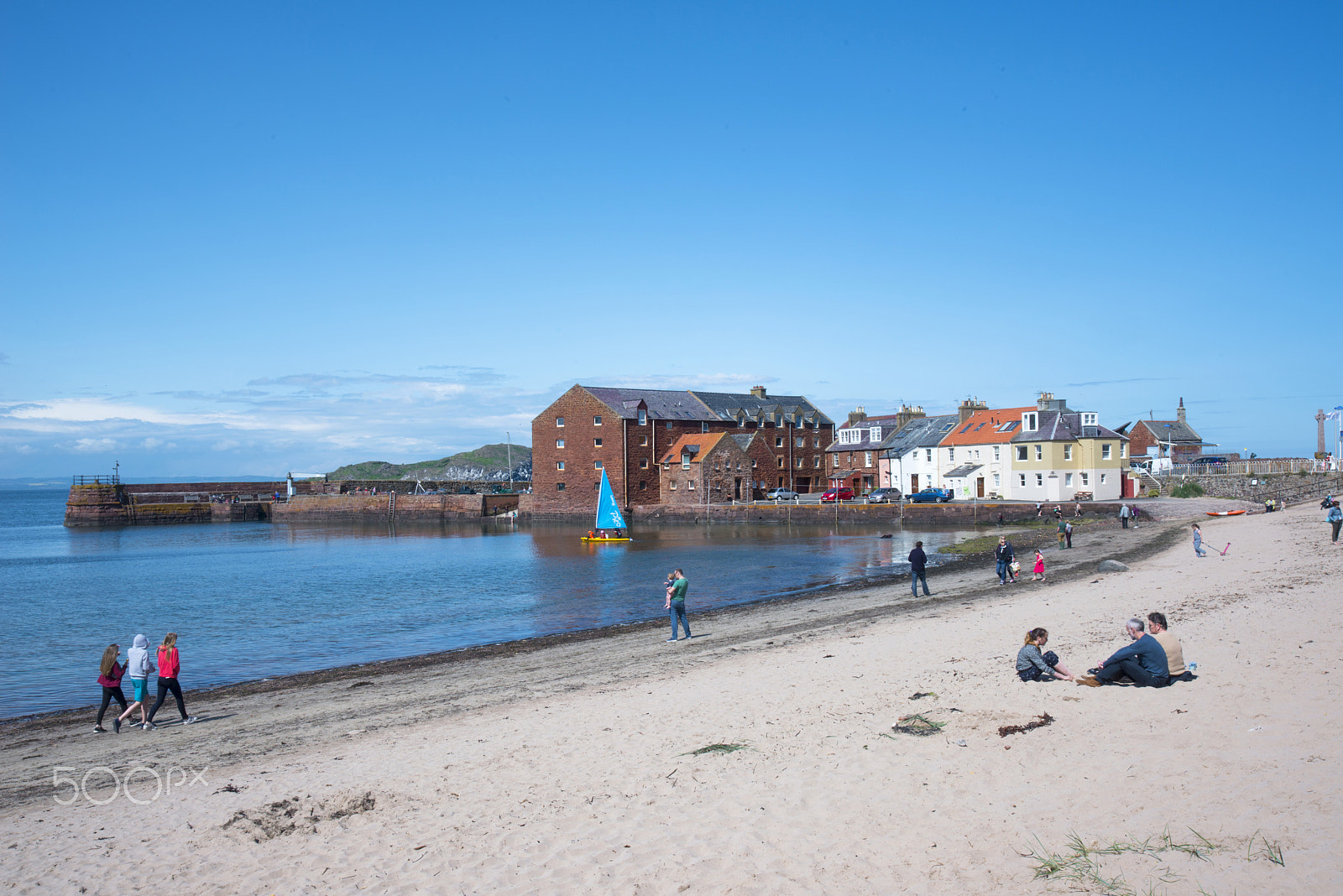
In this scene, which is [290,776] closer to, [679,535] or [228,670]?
[228,670]

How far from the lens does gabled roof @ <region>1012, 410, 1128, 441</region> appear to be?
59.8m

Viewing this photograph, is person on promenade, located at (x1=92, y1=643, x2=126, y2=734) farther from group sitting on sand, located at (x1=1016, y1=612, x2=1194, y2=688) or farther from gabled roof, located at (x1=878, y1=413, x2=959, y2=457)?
gabled roof, located at (x1=878, y1=413, x2=959, y2=457)

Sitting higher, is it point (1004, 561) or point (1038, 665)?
point (1038, 665)

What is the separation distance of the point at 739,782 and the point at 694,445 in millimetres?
68069

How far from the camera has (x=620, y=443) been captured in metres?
75.6

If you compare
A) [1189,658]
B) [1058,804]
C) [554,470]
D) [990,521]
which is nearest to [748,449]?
[554,470]

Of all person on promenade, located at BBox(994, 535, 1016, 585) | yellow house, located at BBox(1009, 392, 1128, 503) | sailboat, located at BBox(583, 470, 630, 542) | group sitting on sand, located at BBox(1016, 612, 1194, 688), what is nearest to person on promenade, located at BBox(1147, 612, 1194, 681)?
group sitting on sand, located at BBox(1016, 612, 1194, 688)

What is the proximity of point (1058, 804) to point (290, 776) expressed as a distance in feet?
27.5

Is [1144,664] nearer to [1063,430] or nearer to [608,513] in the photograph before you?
[608,513]

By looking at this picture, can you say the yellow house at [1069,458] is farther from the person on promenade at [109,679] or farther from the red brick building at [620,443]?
the person on promenade at [109,679]

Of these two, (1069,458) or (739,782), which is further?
(1069,458)

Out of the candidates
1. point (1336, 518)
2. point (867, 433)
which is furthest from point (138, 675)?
point (867, 433)

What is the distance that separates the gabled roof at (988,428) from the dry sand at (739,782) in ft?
167

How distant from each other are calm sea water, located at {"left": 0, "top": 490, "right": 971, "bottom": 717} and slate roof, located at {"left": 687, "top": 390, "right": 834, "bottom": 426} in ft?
59.7
